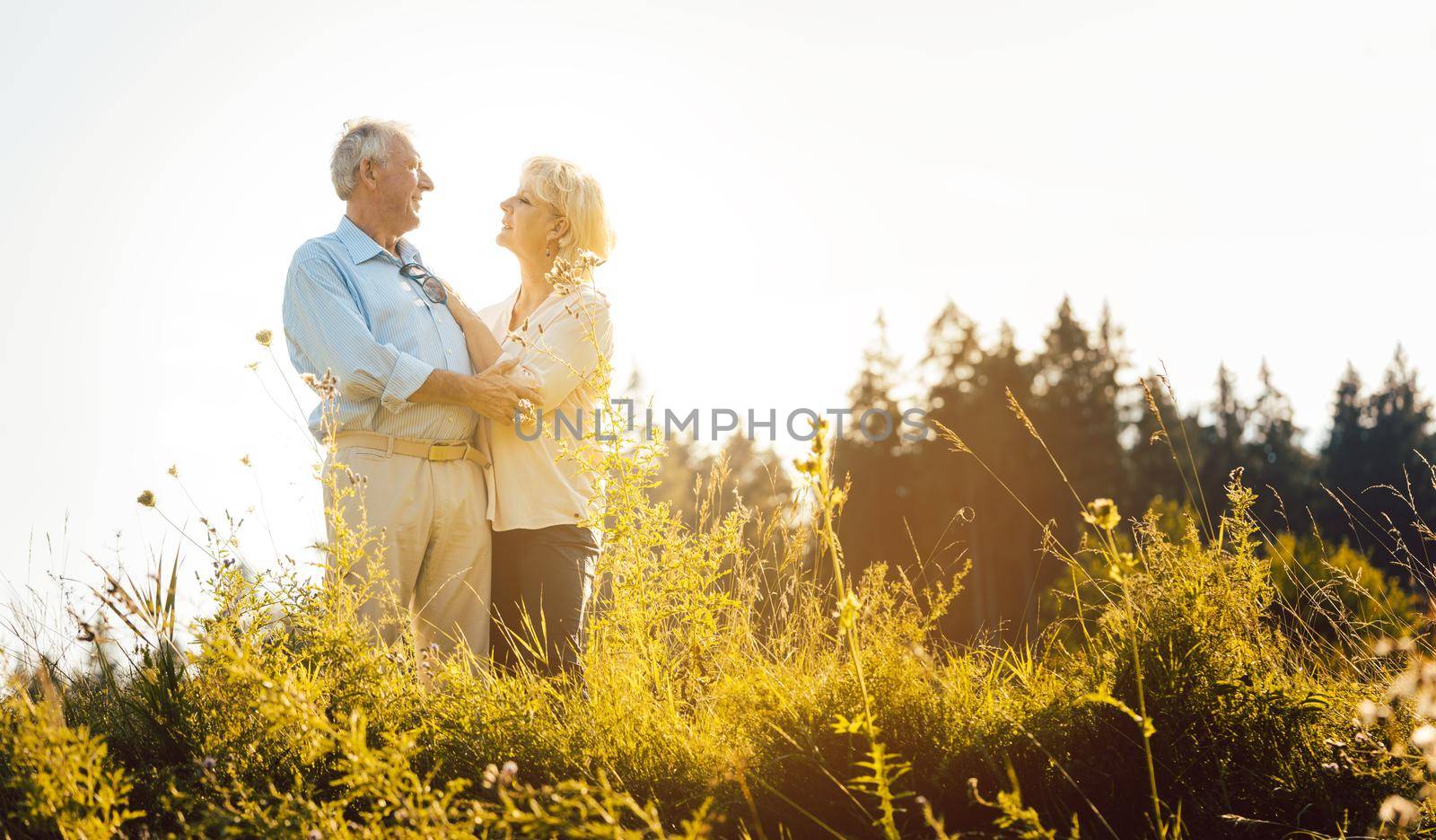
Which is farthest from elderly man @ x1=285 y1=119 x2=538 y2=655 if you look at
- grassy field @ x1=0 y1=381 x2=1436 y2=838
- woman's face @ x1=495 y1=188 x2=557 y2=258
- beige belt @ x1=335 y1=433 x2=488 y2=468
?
grassy field @ x1=0 y1=381 x2=1436 y2=838

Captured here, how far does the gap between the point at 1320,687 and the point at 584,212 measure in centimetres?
308

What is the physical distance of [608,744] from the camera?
8.47 ft

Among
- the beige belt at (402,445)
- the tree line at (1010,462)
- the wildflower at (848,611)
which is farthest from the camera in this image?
the tree line at (1010,462)

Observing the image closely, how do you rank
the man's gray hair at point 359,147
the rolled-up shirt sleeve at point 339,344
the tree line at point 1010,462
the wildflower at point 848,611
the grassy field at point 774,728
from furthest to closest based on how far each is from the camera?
the tree line at point 1010,462 → the man's gray hair at point 359,147 → the rolled-up shirt sleeve at point 339,344 → the grassy field at point 774,728 → the wildflower at point 848,611

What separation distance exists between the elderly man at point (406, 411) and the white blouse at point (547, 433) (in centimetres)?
8

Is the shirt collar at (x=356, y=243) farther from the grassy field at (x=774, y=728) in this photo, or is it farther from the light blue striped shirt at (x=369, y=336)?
the grassy field at (x=774, y=728)

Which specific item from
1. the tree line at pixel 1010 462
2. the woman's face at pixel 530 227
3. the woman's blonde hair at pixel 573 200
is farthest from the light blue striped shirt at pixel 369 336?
the tree line at pixel 1010 462

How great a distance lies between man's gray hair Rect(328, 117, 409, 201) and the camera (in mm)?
4238

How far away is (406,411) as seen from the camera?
377 cm

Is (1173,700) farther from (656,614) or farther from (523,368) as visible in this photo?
(523,368)

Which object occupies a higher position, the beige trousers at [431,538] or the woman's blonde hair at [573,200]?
the woman's blonde hair at [573,200]

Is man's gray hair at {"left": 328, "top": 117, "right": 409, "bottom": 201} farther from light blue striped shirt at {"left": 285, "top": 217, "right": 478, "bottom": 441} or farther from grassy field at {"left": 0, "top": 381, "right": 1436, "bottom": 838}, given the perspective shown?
grassy field at {"left": 0, "top": 381, "right": 1436, "bottom": 838}

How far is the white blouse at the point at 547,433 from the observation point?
3844 mm

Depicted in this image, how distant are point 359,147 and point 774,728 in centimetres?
301
